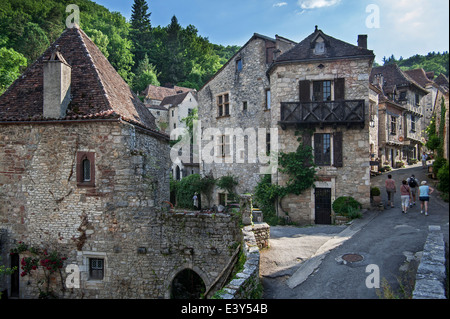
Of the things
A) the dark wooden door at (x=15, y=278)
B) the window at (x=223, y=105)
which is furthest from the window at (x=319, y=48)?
the dark wooden door at (x=15, y=278)

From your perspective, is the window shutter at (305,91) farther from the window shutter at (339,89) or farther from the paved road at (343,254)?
the paved road at (343,254)

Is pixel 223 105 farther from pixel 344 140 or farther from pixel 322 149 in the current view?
pixel 344 140

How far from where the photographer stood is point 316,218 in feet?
58.7

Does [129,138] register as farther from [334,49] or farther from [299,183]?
[334,49]

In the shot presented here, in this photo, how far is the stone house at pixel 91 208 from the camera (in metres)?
10.9

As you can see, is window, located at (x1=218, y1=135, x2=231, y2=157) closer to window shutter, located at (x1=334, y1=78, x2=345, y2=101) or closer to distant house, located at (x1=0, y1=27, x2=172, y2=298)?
window shutter, located at (x1=334, y1=78, x2=345, y2=101)

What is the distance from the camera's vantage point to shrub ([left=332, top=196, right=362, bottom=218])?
16.7m

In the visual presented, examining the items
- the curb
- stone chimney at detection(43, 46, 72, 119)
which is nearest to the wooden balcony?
the curb

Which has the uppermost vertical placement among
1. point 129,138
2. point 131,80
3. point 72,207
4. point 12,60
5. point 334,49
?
point 131,80

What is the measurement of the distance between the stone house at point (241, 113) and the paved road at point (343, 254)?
29.9 feet

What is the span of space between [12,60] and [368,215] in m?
27.0

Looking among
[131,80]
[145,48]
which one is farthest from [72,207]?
[145,48]

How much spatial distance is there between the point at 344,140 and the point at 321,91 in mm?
3102

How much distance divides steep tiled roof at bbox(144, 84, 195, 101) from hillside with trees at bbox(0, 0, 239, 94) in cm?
335
